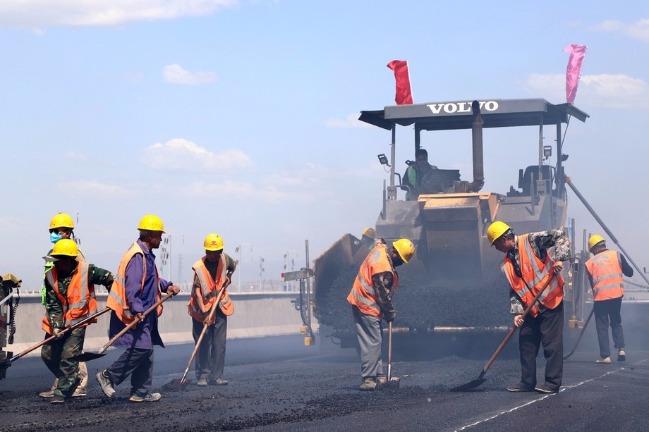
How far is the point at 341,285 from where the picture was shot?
44.5ft

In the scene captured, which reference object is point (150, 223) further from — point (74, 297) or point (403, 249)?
point (403, 249)

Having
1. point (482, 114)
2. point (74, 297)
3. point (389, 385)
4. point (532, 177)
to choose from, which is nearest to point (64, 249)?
point (74, 297)

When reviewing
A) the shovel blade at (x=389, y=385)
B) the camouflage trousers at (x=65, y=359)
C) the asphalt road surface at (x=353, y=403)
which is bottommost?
the asphalt road surface at (x=353, y=403)

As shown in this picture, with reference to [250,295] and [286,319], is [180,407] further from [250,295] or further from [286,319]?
[286,319]

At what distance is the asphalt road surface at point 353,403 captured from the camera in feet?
23.1

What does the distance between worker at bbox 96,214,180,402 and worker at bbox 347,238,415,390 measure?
207 centimetres

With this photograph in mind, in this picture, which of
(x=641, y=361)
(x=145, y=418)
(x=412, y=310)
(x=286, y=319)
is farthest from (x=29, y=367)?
(x=286, y=319)

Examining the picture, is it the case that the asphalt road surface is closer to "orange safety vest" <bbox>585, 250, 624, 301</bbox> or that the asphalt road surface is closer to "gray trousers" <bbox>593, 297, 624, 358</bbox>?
"gray trousers" <bbox>593, 297, 624, 358</bbox>

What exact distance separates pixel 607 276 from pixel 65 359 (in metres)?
7.23

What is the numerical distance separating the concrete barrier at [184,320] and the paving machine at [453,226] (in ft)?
15.2

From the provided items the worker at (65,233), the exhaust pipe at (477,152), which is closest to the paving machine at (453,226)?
the exhaust pipe at (477,152)

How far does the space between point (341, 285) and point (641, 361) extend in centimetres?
386

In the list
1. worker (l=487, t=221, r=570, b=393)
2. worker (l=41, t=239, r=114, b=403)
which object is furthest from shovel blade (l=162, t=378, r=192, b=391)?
worker (l=487, t=221, r=570, b=393)

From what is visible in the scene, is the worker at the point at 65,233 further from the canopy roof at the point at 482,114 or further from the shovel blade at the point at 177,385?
the canopy roof at the point at 482,114
